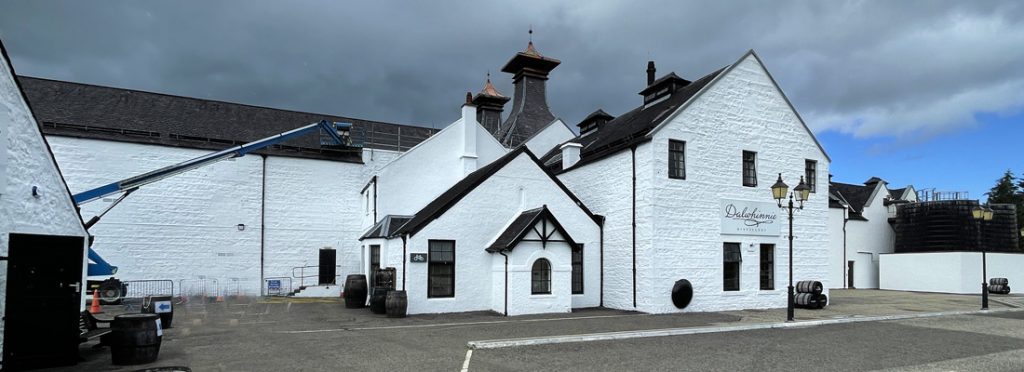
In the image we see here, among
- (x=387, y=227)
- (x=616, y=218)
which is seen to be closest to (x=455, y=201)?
(x=387, y=227)

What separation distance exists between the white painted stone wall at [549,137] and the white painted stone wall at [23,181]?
23.6 metres

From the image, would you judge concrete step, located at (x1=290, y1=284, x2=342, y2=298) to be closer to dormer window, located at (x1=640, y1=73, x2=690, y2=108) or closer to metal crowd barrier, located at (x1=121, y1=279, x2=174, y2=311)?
metal crowd barrier, located at (x1=121, y1=279, x2=174, y2=311)

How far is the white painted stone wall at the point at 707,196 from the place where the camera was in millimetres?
19391

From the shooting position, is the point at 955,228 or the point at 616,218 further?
the point at 955,228

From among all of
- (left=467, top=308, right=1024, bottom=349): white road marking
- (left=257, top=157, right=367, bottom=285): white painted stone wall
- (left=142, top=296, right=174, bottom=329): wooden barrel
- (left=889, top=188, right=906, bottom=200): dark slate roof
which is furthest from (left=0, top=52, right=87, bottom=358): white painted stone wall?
(left=889, top=188, right=906, bottom=200): dark slate roof

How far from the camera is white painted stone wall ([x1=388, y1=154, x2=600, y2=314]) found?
1819cm

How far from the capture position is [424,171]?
25.1m

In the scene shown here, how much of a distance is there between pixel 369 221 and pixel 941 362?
64.9 ft

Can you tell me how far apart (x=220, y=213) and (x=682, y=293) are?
59.0 ft

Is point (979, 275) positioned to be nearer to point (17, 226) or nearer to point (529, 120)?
point (529, 120)

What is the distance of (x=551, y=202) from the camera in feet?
66.6

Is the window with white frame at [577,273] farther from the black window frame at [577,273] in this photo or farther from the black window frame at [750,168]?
the black window frame at [750,168]

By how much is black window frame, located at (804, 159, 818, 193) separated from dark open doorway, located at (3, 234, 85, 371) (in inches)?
869

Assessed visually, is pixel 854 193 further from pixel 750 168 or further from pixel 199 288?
pixel 199 288
